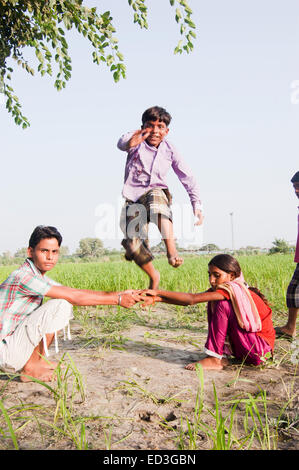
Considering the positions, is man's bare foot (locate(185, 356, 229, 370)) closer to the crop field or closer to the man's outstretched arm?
the crop field

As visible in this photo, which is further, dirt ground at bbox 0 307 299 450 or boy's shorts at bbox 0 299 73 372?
boy's shorts at bbox 0 299 73 372

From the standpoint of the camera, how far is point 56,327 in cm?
256

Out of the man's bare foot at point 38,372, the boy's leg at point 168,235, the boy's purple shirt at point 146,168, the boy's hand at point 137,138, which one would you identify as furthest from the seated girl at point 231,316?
the boy's hand at point 137,138

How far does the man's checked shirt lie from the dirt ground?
1.23 ft

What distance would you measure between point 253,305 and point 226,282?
247 mm

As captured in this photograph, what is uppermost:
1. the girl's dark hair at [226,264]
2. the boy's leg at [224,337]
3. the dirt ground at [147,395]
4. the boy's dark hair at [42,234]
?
the boy's dark hair at [42,234]

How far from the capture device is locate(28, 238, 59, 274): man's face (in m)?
2.57

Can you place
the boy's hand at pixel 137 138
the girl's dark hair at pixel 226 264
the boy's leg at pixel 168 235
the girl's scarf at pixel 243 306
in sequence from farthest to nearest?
1. the boy's leg at pixel 168 235
2. the boy's hand at pixel 137 138
3. the girl's dark hair at pixel 226 264
4. the girl's scarf at pixel 243 306

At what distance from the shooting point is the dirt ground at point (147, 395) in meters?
1.79

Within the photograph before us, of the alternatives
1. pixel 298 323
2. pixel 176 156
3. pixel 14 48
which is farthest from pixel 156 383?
pixel 14 48

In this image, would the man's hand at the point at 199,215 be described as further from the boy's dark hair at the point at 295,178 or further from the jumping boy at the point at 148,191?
the boy's dark hair at the point at 295,178

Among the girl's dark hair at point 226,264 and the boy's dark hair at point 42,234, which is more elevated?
the boy's dark hair at point 42,234

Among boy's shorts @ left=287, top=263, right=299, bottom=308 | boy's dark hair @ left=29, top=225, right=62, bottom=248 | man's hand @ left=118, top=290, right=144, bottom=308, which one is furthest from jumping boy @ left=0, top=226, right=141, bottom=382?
boy's shorts @ left=287, top=263, right=299, bottom=308

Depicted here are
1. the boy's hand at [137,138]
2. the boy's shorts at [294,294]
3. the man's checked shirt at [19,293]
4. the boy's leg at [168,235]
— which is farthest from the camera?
the boy's shorts at [294,294]
